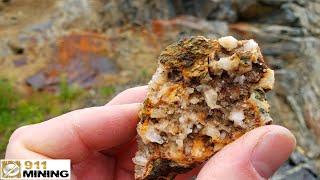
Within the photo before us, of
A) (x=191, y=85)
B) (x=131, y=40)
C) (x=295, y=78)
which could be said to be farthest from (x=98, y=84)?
(x=191, y=85)

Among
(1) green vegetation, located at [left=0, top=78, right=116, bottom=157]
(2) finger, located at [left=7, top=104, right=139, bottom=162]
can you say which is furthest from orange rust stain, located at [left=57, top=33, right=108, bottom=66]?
(2) finger, located at [left=7, top=104, right=139, bottom=162]

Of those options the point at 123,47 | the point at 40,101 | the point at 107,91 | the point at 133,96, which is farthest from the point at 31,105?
the point at 133,96

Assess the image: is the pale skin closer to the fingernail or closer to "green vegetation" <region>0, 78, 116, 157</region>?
the fingernail

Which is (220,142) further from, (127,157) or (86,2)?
(86,2)

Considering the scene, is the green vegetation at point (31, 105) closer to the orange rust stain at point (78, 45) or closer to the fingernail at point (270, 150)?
the orange rust stain at point (78, 45)

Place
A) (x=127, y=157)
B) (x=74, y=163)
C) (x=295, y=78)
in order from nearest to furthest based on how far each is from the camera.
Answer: (x=74, y=163) < (x=127, y=157) < (x=295, y=78)

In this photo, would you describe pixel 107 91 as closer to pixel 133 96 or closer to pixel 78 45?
pixel 78 45

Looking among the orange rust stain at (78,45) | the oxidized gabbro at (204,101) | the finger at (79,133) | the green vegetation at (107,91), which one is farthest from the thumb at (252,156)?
the orange rust stain at (78,45)

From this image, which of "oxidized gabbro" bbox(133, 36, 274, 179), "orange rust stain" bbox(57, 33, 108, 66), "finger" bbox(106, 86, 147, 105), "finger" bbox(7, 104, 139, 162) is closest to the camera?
"oxidized gabbro" bbox(133, 36, 274, 179)
